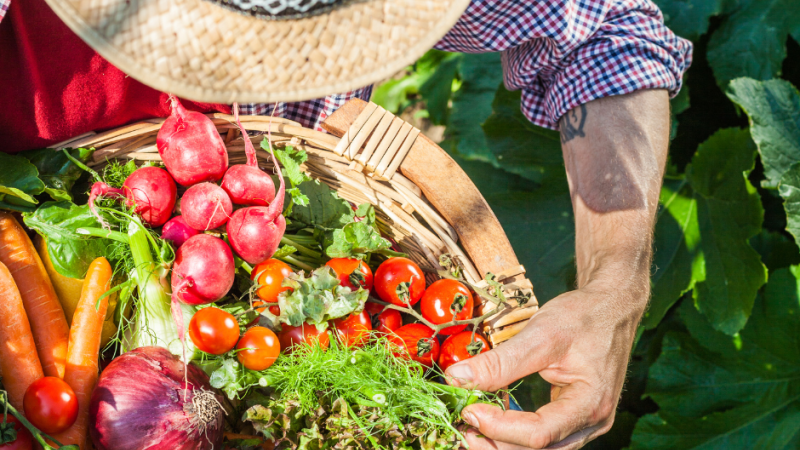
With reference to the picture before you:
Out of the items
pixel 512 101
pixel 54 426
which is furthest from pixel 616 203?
pixel 54 426

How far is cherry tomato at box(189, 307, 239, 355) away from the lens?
1.06 m

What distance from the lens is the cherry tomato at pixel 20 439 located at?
954 millimetres

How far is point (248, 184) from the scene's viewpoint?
47.1 inches

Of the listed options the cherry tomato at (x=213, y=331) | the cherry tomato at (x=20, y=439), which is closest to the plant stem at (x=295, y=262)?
the cherry tomato at (x=213, y=331)

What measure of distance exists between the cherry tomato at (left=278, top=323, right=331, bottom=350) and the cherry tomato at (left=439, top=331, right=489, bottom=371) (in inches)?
11.1

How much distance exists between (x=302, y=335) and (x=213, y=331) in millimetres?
199

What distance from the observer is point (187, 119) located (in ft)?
3.94

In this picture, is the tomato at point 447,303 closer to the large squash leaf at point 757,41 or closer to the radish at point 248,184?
the radish at point 248,184

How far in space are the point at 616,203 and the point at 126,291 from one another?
4.02 feet

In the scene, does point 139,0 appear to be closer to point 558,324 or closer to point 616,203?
point 558,324

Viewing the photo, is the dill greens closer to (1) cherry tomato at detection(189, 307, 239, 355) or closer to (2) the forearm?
(1) cherry tomato at detection(189, 307, 239, 355)

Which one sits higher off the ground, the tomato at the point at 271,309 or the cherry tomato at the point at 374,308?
the tomato at the point at 271,309

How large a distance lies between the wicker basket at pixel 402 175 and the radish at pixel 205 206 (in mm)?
193

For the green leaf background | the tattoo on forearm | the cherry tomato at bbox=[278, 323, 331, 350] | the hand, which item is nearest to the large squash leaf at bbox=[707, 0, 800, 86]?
the green leaf background
